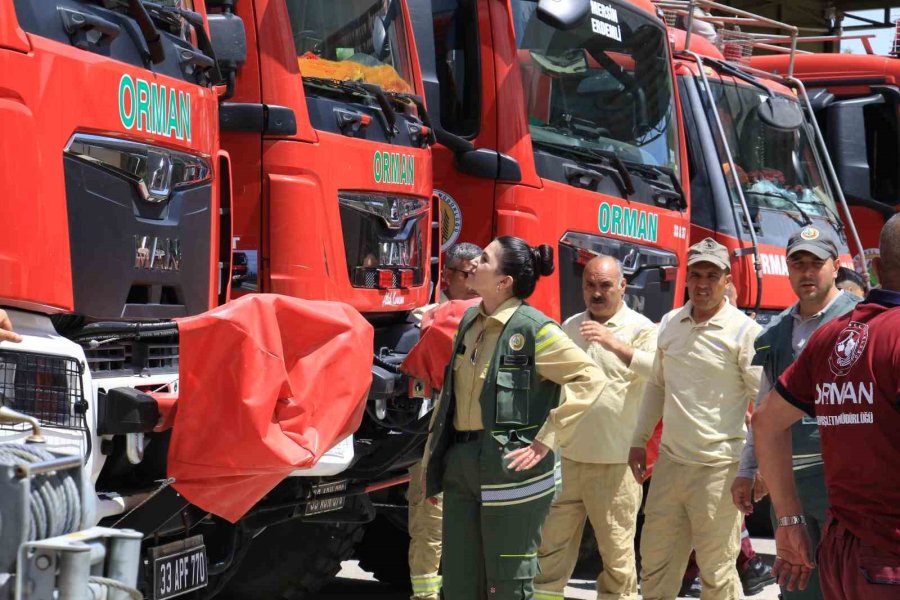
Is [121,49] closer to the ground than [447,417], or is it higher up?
higher up

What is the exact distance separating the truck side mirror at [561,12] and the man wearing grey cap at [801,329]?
5.03 feet

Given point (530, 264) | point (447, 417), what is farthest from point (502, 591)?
point (530, 264)

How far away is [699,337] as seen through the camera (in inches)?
250

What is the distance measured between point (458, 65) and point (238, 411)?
3.55 metres

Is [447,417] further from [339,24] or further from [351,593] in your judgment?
[351,593]

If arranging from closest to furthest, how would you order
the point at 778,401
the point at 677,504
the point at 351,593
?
the point at 778,401, the point at 677,504, the point at 351,593

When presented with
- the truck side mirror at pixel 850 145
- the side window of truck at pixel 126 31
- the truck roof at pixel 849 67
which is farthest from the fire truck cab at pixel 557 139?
the truck roof at pixel 849 67

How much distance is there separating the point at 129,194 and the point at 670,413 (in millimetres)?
2820

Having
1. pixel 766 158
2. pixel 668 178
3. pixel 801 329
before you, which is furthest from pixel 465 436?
pixel 766 158

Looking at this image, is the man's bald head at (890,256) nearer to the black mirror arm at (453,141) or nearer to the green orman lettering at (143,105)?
the green orman lettering at (143,105)

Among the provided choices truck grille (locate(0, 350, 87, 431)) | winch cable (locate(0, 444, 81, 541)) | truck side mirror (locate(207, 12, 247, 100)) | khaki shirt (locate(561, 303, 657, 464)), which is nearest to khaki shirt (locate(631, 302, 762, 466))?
khaki shirt (locate(561, 303, 657, 464))

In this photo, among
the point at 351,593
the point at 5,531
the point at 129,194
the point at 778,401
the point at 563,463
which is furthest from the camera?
the point at 351,593

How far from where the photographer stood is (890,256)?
3.82 metres

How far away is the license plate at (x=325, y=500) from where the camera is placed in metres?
5.64
